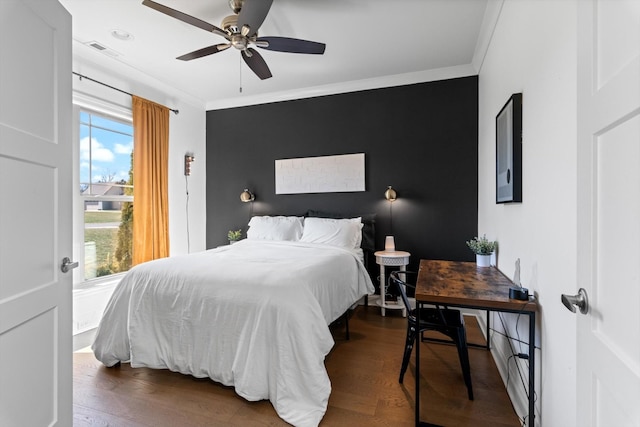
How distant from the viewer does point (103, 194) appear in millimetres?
3422

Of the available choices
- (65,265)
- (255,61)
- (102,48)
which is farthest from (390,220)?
(102,48)

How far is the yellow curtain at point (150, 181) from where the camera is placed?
3619mm

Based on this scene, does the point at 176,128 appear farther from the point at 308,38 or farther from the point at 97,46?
the point at 308,38

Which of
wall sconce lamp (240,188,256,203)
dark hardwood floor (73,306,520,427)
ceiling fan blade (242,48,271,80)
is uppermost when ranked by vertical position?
ceiling fan blade (242,48,271,80)

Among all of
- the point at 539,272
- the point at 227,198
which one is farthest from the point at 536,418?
the point at 227,198

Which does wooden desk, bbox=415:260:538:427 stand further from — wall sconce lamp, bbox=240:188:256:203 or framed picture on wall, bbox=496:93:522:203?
wall sconce lamp, bbox=240:188:256:203

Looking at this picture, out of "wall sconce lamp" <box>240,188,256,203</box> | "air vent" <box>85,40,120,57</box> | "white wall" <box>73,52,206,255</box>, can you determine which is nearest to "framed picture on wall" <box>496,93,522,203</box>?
"wall sconce lamp" <box>240,188,256,203</box>

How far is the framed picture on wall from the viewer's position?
1878 millimetres

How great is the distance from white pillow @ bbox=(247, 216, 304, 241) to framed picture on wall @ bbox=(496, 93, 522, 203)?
2.33 metres

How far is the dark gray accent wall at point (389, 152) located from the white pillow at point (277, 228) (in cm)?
39

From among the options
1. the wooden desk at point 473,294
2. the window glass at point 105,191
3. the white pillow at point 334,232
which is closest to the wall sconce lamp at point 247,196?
the white pillow at point 334,232

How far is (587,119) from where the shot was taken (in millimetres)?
876

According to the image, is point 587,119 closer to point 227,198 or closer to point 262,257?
point 262,257

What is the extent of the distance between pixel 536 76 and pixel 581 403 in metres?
1.54
